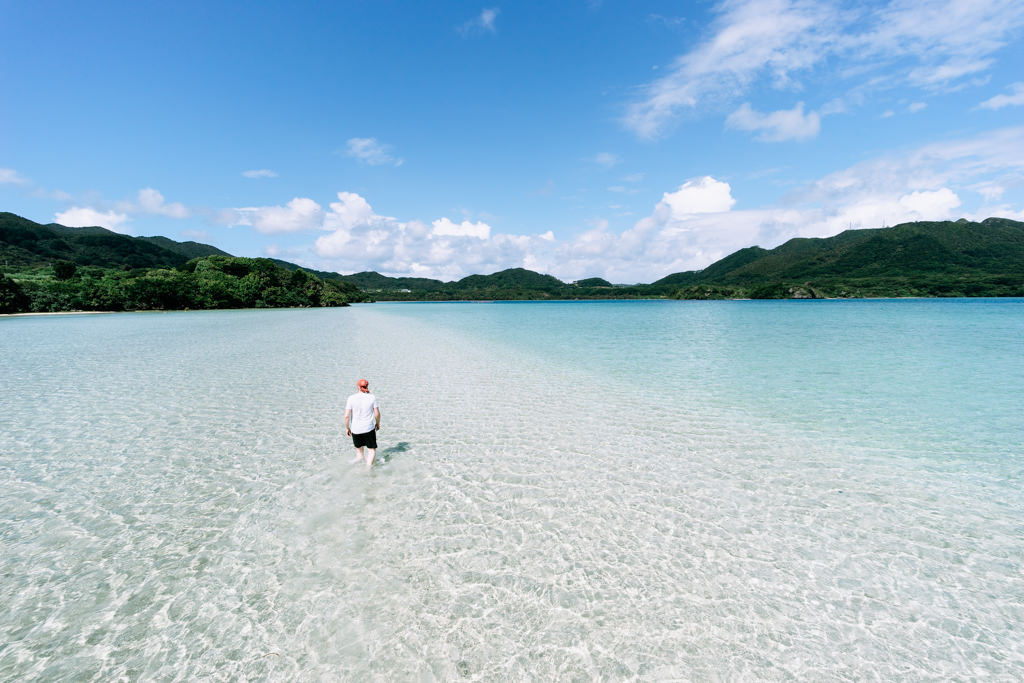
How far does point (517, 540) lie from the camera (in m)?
6.85

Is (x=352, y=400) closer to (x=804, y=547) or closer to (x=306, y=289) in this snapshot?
(x=804, y=547)

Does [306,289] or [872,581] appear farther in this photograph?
[306,289]

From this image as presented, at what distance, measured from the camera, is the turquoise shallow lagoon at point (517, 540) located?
15.3 ft

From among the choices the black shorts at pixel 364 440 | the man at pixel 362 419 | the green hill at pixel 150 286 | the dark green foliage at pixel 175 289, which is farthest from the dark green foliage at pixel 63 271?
the black shorts at pixel 364 440

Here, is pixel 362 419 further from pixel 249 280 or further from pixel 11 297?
pixel 249 280

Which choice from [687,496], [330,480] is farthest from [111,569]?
[687,496]

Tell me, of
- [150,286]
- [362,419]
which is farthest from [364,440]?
[150,286]

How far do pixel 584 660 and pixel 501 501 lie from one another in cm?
371

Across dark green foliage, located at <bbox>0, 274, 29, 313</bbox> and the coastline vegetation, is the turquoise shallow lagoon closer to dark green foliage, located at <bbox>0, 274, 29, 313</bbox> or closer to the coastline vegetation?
dark green foliage, located at <bbox>0, 274, 29, 313</bbox>

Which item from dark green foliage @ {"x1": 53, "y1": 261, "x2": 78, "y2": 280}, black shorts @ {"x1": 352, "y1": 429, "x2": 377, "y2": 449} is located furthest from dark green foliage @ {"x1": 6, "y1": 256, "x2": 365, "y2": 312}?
black shorts @ {"x1": 352, "y1": 429, "x2": 377, "y2": 449}

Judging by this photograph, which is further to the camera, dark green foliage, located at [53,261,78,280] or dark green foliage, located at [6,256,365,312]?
dark green foliage, located at [53,261,78,280]

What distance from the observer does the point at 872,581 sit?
578cm

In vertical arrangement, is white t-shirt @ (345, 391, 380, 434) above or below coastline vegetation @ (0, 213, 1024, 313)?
below

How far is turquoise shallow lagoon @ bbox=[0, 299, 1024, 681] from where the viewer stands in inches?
183
